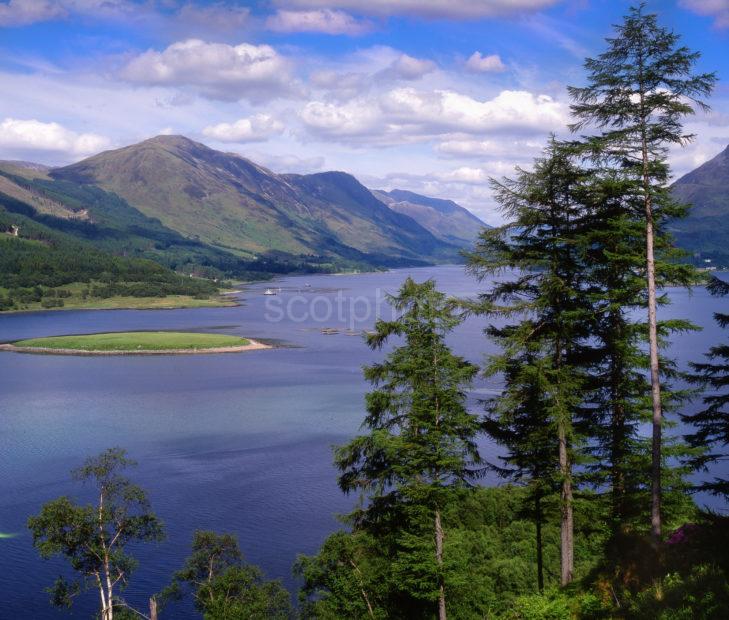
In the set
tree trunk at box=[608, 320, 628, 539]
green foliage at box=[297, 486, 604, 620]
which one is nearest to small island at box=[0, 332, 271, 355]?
green foliage at box=[297, 486, 604, 620]

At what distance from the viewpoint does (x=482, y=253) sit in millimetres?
30281

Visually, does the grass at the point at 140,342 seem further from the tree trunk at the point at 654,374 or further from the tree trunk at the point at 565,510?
the tree trunk at the point at 654,374

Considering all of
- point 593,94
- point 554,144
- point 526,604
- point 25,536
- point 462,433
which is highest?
point 593,94

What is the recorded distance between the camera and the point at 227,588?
36.9m

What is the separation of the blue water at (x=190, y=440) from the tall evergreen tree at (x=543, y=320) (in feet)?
17.4

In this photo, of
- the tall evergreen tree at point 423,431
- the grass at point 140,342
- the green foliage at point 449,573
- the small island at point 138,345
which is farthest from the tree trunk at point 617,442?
the grass at point 140,342

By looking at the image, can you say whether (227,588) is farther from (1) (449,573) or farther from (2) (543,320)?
(2) (543,320)

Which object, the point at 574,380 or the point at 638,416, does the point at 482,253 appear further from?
the point at 638,416

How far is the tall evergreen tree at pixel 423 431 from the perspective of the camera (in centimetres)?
2838

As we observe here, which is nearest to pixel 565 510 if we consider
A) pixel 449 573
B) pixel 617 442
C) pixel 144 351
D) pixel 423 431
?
pixel 617 442

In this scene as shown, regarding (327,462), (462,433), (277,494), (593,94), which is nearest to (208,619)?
(462,433)

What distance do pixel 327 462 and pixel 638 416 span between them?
2207 inches

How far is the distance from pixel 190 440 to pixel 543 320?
73665 mm

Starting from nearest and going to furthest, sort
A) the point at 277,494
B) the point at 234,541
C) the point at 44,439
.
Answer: the point at 234,541, the point at 277,494, the point at 44,439
